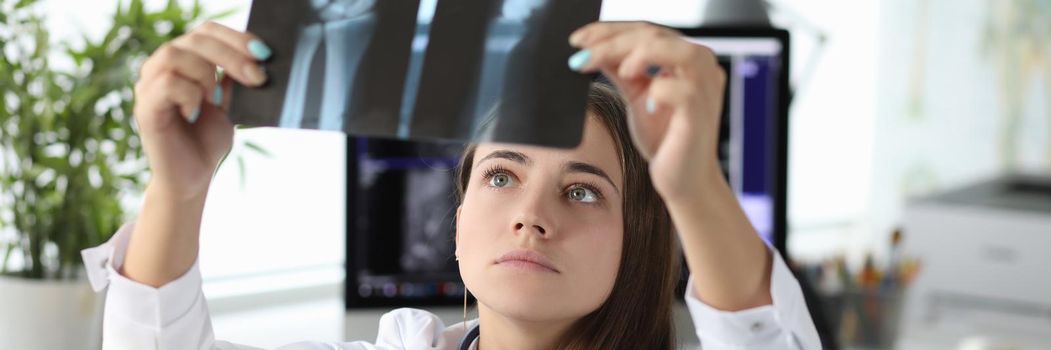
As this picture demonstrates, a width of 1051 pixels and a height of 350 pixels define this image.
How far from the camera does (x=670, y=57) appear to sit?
0.67m

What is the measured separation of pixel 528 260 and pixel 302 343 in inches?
11.3

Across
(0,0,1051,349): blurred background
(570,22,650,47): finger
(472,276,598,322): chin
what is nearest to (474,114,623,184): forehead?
(472,276,598,322): chin

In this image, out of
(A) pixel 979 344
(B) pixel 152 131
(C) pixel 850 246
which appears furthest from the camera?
(C) pixel 850 246

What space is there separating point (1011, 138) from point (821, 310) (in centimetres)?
133

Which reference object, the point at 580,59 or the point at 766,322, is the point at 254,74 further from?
the point at 766,322

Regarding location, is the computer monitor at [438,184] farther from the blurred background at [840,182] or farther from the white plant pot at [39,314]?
the white plant pot at [39,314]

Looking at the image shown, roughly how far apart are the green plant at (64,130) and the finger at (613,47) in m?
0.99

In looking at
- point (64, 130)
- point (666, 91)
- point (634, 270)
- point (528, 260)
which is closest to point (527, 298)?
point (528, 260)

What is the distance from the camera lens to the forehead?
2.92 ft

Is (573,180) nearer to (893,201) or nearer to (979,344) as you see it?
(979,344)

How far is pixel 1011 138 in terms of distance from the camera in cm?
279

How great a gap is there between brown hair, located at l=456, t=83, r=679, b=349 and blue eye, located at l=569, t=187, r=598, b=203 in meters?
0.04

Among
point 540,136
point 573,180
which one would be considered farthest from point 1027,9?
point 540,136

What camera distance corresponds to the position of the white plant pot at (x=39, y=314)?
1.48 metres
